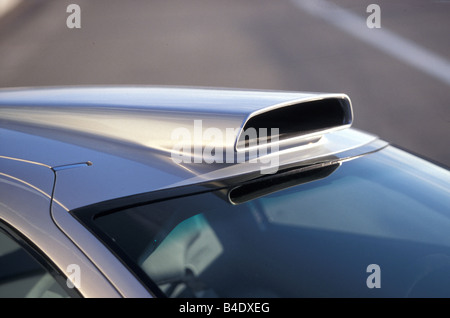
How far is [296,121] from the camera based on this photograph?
1.83 meters

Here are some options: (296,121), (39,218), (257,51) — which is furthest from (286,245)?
(257,51)

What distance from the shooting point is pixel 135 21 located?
13.3 metres

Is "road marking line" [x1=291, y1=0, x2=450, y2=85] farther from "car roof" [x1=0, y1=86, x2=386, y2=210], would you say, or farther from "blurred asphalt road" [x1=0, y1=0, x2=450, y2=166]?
"car roof" [x1=0, y1=86, x2=386, y2=210]

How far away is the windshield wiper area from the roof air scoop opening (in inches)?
3.7

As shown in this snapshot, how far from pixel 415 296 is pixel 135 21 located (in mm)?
12518

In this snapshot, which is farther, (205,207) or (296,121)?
(296,121)

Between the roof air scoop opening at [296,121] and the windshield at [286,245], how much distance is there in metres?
0.15

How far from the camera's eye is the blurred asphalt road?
831cm

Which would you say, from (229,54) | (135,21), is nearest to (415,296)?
(229,54)

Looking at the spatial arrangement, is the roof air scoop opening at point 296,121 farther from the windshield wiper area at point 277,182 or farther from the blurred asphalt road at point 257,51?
the blurred asphalt road at point 257,51

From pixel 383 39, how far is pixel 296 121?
33.5 ft

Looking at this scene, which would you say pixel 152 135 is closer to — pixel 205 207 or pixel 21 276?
pixel 205 207

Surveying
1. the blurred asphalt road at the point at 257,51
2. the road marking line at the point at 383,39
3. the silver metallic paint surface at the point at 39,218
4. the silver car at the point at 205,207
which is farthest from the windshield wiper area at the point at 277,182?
the road marking line at the point at 383,39

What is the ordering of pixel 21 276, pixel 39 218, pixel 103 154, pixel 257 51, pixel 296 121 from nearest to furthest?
pixel 39 218 < pixel 21 276 < pixel 103 154 < pixel 296 121 < pixel 257 51
